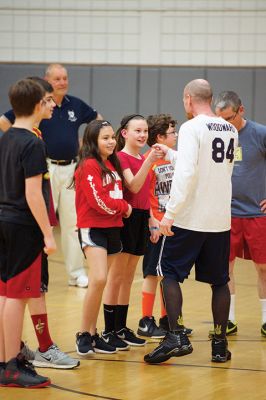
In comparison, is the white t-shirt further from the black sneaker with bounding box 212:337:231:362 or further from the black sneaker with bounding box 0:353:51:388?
the black sneaker with bounding box 0:353:51:388

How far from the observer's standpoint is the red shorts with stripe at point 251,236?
5887 mm

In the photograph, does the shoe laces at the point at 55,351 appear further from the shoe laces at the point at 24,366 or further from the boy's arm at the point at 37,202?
the boy's arm at the point at 37,202

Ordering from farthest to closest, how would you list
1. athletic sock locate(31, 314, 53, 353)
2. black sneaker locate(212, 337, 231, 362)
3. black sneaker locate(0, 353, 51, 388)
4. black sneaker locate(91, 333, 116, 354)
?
black sneaker locate(91, 333, 116, 354)
black sneaker locate(212, 337, 231, 362)
athletic sock locate(31, 314, 53, 353)
black sneaker locate(0, 353, 51, 388)

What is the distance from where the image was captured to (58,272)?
8594 mm

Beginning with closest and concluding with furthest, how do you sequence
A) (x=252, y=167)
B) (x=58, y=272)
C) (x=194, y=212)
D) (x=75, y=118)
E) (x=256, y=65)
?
(x=194, y=212)
(x=252, y=167)
(x=75, y=118)
(x=58, y=272)
(x=256, y=65)

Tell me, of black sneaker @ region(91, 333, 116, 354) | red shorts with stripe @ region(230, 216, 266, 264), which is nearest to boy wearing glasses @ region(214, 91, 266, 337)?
red shorts with stripe @ region(230, 216, 266, 264)

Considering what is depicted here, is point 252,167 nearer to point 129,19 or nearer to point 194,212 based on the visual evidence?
point 194,212

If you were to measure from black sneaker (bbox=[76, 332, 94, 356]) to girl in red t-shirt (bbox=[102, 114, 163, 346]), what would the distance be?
12.0 inches

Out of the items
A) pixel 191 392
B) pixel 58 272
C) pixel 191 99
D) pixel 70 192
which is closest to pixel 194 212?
pixel 191 99

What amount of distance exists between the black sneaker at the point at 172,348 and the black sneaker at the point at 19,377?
0.78 m

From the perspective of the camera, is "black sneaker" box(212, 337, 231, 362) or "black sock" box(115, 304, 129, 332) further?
"black sock" box(115, 304, 129, 332)

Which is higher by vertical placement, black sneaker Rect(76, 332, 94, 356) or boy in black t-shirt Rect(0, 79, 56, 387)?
boy in black t-shirt Rect(0, 79, 56, 387)

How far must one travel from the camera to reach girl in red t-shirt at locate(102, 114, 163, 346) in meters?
5.42

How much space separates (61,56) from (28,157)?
735cm
